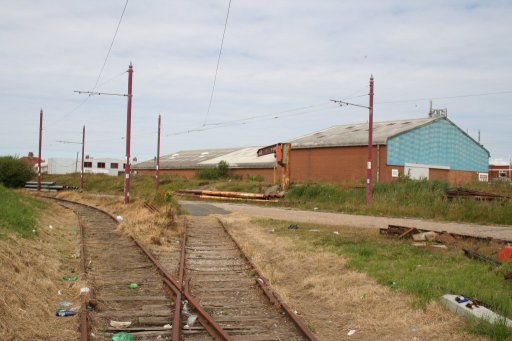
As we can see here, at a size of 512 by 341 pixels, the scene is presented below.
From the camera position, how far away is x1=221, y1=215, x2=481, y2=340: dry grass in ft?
24.1

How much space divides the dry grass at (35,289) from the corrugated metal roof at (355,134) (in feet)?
116

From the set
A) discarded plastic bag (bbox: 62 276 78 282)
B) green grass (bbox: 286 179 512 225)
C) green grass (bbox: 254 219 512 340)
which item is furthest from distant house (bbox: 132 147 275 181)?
discarded plastic bag (bbox: 62 276 78 282)

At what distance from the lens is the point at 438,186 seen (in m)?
30.7

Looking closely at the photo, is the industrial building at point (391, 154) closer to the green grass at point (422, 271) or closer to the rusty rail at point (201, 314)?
the green grass at point (422, 271)

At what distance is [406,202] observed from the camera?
29.1 m

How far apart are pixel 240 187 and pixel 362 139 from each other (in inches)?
471

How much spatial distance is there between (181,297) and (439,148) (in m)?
45.1

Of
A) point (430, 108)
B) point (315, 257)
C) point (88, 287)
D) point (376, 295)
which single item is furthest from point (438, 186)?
point (430, 108)

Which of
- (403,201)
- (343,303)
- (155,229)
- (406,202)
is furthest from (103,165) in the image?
(343,303)

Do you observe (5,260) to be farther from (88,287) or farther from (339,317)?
(339,317)

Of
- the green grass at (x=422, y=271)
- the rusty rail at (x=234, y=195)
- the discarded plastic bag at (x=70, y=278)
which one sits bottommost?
the discarded plastic bag at (x=70, y=278)

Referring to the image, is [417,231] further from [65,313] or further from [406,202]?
[406,202]

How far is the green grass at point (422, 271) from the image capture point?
812cm

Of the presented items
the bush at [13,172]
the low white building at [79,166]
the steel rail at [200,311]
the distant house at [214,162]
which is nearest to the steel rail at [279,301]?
the steel rail at [200,311]
